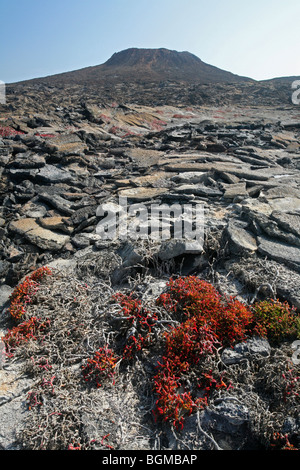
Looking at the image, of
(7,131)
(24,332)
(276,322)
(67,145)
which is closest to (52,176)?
(67,145)

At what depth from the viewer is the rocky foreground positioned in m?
2.76

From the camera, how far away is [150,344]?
3.55 metres

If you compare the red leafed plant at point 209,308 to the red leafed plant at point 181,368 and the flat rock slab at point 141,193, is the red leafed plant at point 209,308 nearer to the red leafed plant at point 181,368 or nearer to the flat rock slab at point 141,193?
the red leafed plant at point 181,368

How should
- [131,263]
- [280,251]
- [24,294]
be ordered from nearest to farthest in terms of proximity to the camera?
[24,294] → [280,251] → [131,263]

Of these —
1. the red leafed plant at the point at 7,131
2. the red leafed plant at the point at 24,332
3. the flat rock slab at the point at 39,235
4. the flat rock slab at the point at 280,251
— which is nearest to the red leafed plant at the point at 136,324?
the red leafed plant at the point at 24,332

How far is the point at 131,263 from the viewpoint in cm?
468

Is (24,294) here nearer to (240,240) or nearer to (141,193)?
(240,240)

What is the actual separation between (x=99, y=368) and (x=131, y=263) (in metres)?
1.80

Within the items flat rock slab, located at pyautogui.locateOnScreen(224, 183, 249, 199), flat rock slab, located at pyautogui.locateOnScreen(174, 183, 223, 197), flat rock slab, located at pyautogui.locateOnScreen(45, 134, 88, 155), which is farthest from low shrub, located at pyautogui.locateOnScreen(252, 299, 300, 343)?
flat rock slab, located at pyautogui.locateOnScreen(45, 134, 88, 155)

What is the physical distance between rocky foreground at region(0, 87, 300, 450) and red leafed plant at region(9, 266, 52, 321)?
0.16m

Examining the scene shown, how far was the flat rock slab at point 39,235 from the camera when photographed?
19.1ft

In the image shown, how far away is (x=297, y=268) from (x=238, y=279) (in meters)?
0.84

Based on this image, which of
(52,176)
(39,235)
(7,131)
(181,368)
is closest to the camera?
(181,368)

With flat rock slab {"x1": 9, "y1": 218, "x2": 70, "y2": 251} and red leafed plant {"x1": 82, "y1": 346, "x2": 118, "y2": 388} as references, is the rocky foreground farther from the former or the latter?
red leafed plant {"x1": 82, "y1": 346, "x2": 118, "y2": 388}
